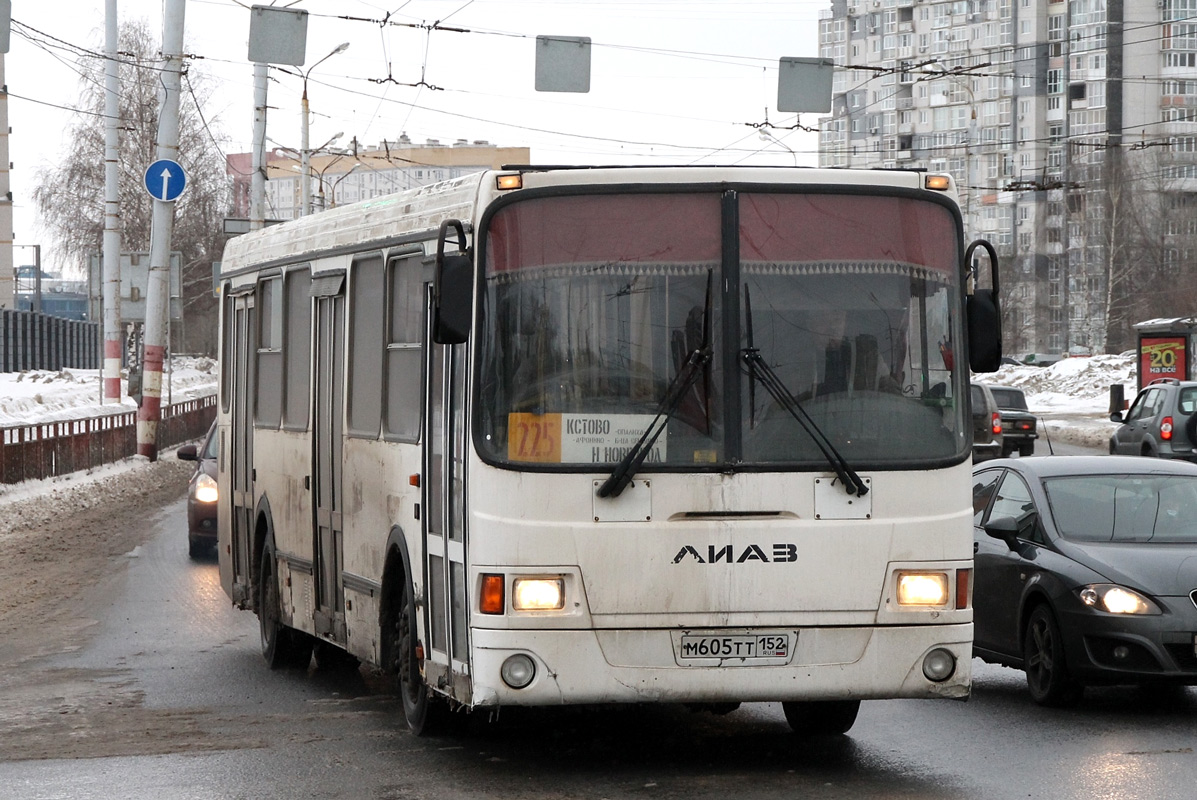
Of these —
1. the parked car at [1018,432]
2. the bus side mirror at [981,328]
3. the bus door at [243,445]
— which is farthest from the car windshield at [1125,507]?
the parked car at [1018,432]

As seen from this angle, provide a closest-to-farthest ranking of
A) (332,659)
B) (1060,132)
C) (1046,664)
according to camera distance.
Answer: (1046,664)
(332,659)
(1060,132)

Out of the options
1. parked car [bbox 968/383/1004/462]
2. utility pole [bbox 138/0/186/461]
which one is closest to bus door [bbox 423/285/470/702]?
utility pole [bbox 138/0/186/461]

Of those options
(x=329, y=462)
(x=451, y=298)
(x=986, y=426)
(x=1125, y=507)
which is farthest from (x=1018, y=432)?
(x=451, y=298)

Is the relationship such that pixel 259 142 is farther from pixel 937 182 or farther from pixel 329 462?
pixel 937 182

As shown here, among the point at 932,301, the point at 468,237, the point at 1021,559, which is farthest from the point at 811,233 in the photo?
the point at 1021,559

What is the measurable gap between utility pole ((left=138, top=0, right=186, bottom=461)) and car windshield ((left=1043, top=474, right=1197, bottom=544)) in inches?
875

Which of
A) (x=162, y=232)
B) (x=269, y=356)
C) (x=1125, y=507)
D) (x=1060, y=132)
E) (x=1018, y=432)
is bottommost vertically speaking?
(x=1018, y=432)

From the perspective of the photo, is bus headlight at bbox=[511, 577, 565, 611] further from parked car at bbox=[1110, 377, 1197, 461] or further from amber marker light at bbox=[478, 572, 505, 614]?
parked car at bbox=[1110, 377, 1197, 461]

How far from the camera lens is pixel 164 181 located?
1150 inches

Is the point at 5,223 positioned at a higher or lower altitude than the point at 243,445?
higher

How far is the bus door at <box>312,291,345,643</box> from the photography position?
928cm

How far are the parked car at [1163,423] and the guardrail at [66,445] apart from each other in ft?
52.0

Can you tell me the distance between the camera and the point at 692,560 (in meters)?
6.96

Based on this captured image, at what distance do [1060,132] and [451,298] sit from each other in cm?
11860
